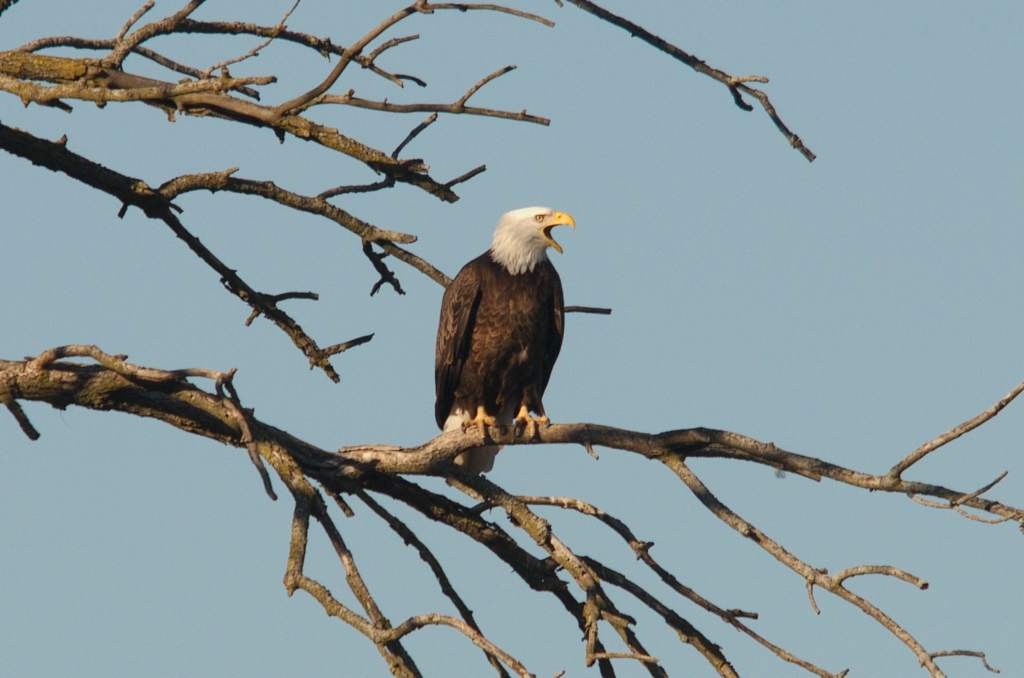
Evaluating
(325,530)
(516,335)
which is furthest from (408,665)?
(516,335)

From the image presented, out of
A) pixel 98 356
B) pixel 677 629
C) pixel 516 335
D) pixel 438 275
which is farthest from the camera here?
pixel 516 335

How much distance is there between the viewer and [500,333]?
7773 mm

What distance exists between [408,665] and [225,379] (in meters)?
0.90

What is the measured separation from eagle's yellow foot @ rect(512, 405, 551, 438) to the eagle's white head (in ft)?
2.31

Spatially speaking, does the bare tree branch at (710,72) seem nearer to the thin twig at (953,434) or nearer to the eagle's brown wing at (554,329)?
the thin twig at (953,434)

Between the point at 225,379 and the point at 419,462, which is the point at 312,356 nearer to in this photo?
the point at 419,462

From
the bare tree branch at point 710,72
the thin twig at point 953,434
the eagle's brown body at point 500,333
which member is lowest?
the thin twig at point 953,434

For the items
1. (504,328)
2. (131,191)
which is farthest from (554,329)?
(131,191)

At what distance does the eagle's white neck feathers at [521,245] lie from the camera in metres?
7.91

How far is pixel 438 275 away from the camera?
5762mm

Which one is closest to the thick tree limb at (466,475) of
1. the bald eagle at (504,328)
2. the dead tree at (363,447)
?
the dead tree at (363,447)

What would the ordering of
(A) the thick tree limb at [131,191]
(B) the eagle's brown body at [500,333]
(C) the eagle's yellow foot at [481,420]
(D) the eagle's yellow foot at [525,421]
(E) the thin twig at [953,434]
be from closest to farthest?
(E) the thin twig at [953,434] < (A) the thick tree limb at [131,191] < (D) the eagle's yellow foot at [525,421] < (C) the eagle's yellow foot at [481,420] < (B) the eagle's brown body at [500,333]

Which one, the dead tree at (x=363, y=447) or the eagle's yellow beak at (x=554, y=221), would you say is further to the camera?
the eagle's yellow beak at (x=554, y=221)

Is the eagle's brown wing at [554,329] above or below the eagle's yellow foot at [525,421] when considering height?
above
